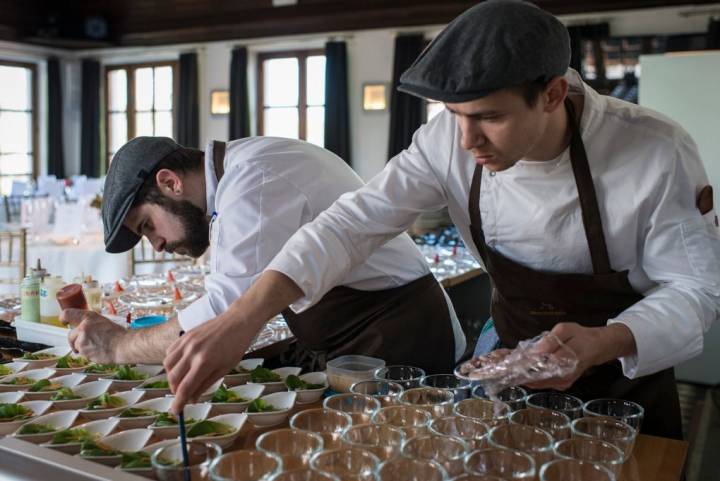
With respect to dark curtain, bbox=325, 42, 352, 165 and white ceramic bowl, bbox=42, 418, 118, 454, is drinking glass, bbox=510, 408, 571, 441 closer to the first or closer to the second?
white ceramic bowl, bbox=42, 418, 118, 454

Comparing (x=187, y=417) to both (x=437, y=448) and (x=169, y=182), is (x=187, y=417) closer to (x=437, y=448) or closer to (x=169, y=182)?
(x=437, y=448)

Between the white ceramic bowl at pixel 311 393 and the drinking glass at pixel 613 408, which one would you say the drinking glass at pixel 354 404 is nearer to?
the white ceramic bowl at pixel 311 393

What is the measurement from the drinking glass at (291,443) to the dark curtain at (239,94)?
1034 cm

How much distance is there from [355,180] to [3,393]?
1.13 meters

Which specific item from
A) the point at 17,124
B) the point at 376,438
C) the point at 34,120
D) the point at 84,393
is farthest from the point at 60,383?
the point at 34,120

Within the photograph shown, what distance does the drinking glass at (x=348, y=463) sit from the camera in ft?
3.79

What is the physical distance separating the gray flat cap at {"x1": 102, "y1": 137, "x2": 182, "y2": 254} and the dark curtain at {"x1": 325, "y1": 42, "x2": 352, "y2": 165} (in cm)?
829

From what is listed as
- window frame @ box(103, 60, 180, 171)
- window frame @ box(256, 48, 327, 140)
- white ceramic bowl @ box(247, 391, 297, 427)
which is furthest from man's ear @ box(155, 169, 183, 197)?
window frame @ box(103, 60, 180, 171)

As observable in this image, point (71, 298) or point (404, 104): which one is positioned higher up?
point (404, 104)

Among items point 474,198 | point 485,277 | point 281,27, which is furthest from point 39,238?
point 474,198

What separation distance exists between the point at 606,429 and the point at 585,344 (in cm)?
16

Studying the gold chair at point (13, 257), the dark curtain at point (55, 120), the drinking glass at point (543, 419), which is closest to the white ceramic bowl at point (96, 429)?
the drinking glass at point (543, 419)

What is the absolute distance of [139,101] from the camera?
12922mm

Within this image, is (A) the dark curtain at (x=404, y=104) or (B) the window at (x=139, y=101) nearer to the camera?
(A) the dark curtain at (x=404, y=104)
